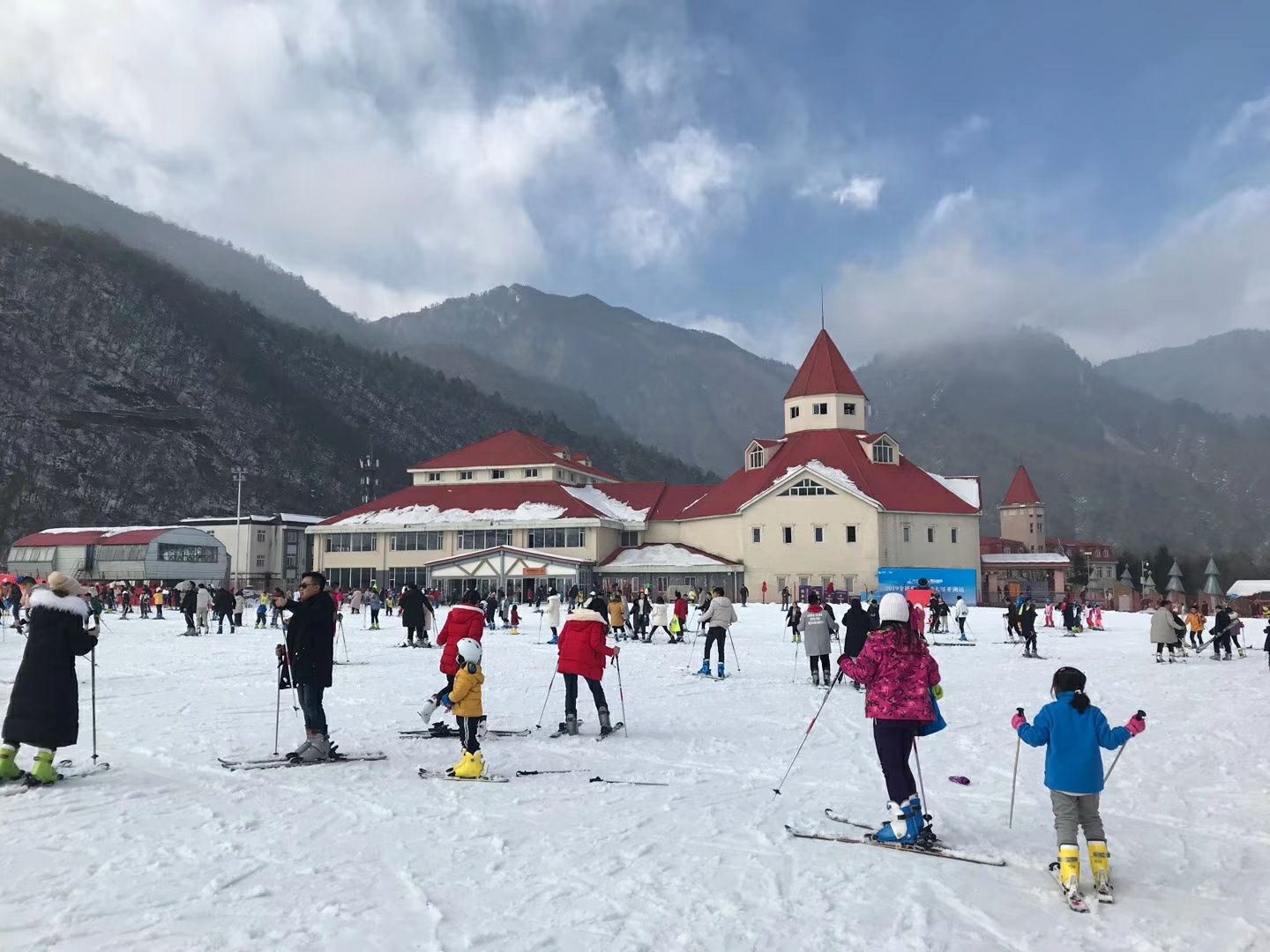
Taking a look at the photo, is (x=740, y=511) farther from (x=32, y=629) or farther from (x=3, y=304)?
(x=3, y=304)

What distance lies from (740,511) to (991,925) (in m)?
60.3

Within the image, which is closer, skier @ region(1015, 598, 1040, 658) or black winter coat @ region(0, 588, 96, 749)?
black winter coat @ region(0, 588, 96, 749)

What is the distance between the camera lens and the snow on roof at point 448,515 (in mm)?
67125

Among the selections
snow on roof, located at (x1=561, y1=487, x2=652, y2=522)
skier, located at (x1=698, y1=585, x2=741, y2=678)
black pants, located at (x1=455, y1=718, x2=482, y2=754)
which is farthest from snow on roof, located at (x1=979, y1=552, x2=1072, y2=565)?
black pants, located at (x1=455, y1=718, x2=482, y2=754)

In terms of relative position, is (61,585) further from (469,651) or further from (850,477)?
(850,477)

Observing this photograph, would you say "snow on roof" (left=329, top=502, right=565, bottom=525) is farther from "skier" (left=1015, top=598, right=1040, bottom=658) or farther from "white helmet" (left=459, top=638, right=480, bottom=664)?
"white helmet" (left=459, top=638, right=480, bottom=664)

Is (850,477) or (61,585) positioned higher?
(850,477)

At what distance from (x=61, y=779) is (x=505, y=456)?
65966mm

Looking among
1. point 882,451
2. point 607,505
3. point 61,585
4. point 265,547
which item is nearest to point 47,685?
point 61,585

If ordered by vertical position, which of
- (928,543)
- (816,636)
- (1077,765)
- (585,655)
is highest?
(928,543)

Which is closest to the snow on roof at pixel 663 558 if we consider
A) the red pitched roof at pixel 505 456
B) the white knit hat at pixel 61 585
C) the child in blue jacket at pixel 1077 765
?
the red pitched roof at pixel 505 456

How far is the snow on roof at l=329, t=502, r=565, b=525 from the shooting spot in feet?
220

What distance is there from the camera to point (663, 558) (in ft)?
215

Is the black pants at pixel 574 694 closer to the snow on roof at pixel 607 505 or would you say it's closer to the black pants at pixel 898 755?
the black pants at pixel 898 755
